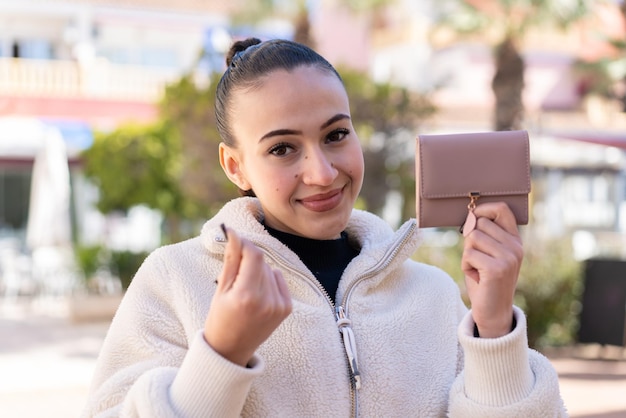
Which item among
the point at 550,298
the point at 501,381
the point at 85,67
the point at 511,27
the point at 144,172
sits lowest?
the point at 550,298

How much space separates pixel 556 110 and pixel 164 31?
13.0 meters

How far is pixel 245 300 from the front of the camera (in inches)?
54.8

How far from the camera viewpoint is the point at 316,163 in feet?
5.80

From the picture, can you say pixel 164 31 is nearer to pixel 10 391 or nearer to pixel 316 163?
pixel 10 391

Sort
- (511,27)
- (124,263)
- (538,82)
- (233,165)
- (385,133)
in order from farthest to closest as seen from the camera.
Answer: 1. (538,82)
2. (124,263)
3. (511,27)
4. (385,133)
5. (233,165)

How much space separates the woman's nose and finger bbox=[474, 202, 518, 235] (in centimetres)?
30

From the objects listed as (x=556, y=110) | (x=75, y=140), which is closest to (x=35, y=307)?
(x=75, y=140)

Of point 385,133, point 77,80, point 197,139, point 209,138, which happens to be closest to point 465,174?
point 209,138

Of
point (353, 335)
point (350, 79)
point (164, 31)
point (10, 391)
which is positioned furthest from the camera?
point (164, 31)

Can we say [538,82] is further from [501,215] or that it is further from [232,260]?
[232,260]

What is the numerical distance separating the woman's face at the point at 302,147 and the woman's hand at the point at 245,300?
374 millimetres

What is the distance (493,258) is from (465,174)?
173 millimetres

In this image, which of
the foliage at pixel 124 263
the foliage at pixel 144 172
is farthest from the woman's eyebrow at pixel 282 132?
the foliage at pixel 124 263

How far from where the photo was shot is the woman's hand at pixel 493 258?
62.4 inches
